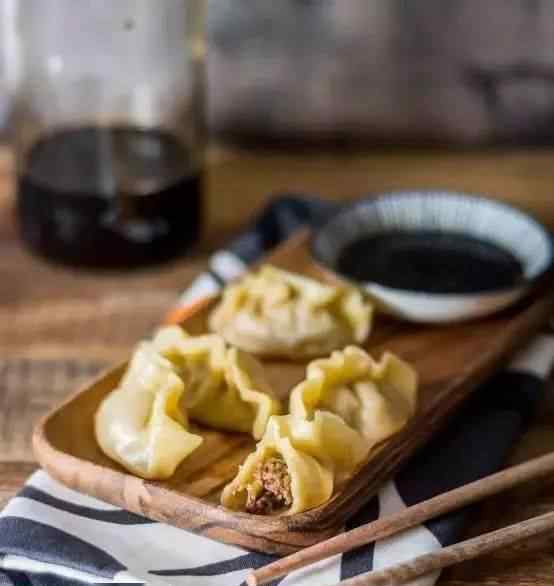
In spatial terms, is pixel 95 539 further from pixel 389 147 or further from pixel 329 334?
pixel 389 147

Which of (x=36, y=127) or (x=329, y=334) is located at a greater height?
(x=36, y=127)

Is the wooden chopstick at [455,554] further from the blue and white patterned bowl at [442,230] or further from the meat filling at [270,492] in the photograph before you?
the blue and white patterned bowl at [442,230]

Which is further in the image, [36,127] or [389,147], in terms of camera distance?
[389,147]

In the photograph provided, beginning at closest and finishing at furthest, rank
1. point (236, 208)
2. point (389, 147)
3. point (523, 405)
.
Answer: point (523, 405) < point (236, 208) < point (389, 147)

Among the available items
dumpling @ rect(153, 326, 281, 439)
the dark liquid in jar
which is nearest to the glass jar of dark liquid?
the dark liquid in jar

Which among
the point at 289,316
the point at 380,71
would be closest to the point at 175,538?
the point at 289,316

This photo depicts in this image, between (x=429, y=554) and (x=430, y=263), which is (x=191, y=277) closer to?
(x=430, y=263)

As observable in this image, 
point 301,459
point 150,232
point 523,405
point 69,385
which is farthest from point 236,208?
point 301,459

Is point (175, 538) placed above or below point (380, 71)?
below
